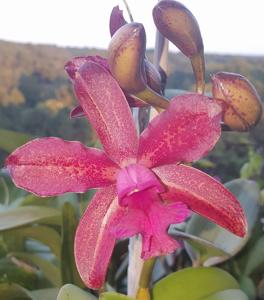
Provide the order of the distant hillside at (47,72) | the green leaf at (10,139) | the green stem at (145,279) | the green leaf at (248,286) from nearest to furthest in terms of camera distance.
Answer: the green stem at (145,279), the green leaf at (248,286), the green leaf at (10,139), the distant hillside at (47,72)

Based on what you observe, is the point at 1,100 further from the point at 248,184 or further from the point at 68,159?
the point at 68,159

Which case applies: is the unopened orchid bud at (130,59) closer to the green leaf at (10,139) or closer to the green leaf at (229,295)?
the green leaf at (229,295)

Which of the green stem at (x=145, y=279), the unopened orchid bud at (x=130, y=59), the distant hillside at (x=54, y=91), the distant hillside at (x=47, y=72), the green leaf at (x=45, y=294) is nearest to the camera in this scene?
the unopened orchid bud at (x=130, y=59)

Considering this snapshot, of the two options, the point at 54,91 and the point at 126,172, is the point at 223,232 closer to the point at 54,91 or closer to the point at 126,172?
the point at 126,172

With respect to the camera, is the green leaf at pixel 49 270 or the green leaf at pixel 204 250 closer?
the green leaf at pixel 204 250

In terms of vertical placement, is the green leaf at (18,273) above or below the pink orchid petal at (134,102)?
below

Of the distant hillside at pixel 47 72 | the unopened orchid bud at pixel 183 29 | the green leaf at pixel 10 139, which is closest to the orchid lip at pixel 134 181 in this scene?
the unopened orchid bud at pixel 183 29

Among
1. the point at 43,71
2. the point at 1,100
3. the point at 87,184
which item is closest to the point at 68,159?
the point at 87,184
